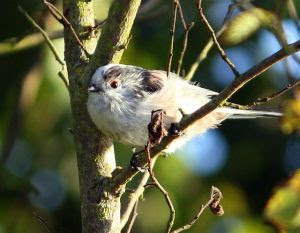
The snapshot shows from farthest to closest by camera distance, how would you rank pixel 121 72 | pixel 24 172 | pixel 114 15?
pixel 24 172
pixel 121 72
pixel 114 15

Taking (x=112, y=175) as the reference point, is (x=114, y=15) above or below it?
above

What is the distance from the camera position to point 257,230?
4.96 metres

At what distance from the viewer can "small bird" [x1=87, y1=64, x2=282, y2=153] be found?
3.87m

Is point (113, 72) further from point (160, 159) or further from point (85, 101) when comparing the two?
point (160, 159)

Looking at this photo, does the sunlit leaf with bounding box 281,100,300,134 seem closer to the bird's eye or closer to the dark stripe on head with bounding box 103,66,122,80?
the dark stripe on head with bounding box 103,66,122,80

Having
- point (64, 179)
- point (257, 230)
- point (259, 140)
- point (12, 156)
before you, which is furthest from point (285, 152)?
point (12, 156)

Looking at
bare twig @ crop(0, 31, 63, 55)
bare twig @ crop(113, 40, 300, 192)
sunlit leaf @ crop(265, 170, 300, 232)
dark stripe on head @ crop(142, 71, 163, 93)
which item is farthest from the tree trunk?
sunlit leaf @ crop(265, 170, 300, 232)

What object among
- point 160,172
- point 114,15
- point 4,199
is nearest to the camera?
point 114,15

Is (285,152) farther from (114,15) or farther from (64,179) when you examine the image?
(114,15)

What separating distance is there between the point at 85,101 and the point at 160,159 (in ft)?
5.96

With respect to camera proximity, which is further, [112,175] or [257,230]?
[257,230]

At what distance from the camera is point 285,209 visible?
6.48 feet

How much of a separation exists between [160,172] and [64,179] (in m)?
0.84

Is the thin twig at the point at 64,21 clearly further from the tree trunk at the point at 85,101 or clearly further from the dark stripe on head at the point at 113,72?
the dark stripe on head at the point at 113,72
